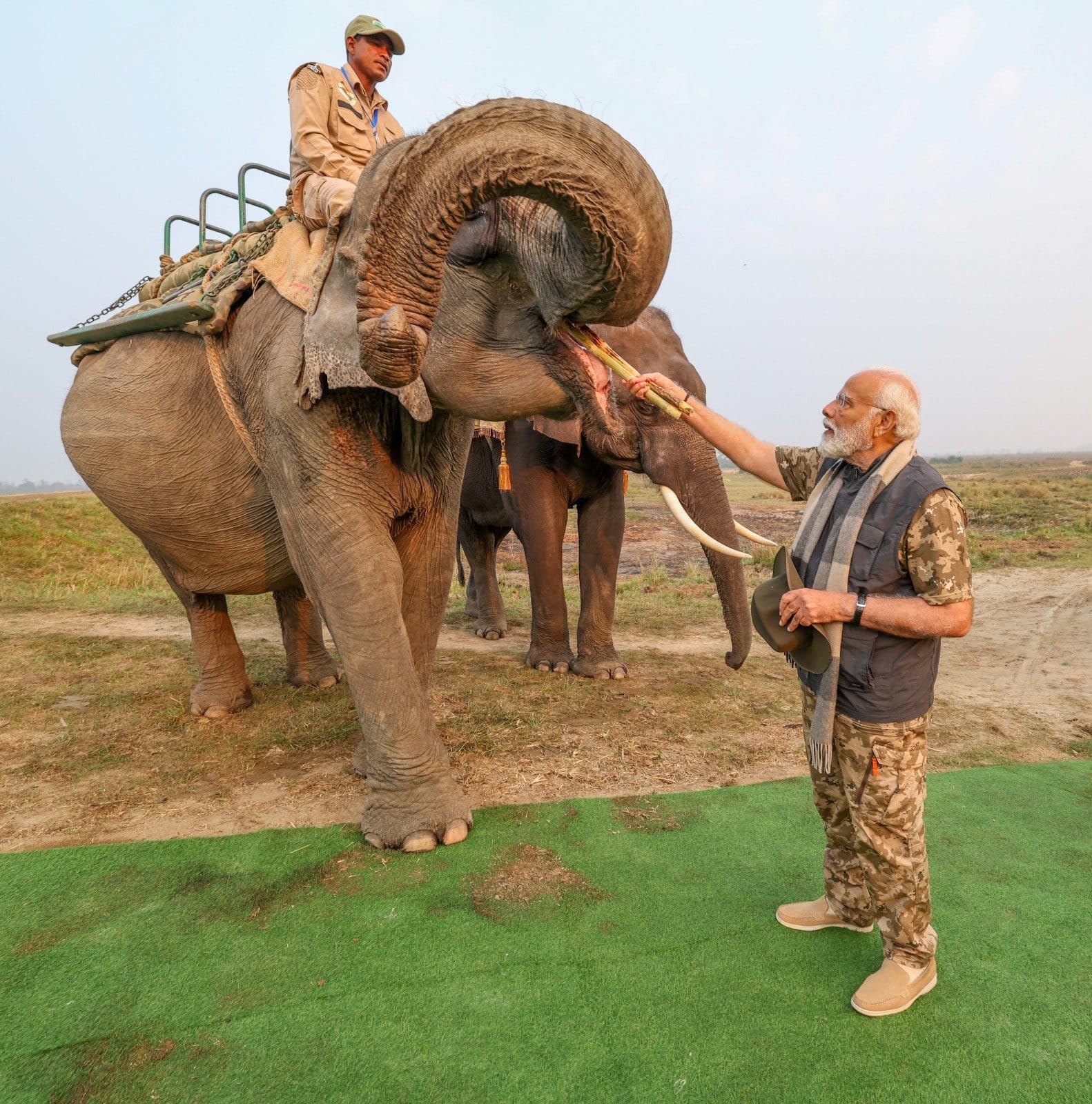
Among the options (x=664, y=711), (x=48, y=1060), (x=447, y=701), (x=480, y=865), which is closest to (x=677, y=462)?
(x=664, y=711)

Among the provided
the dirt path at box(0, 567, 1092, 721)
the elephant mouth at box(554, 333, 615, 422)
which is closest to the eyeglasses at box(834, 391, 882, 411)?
the elephant mouth at box(554, 333, 615, 422)

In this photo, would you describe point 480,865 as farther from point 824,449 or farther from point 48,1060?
point 824,449

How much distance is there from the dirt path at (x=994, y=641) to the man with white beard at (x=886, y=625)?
12.6 feet

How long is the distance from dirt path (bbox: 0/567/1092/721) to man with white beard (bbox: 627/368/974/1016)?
12.6ft

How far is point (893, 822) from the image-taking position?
8.35 ft

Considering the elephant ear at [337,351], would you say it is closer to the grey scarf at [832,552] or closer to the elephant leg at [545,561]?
the grey scarf at [832,552]

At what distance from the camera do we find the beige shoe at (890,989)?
8.25 ft

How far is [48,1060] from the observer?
233 centimetres

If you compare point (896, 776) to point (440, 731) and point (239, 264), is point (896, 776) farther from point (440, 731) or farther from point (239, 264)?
point (239, 264)

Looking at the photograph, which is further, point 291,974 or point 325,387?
point 325,387

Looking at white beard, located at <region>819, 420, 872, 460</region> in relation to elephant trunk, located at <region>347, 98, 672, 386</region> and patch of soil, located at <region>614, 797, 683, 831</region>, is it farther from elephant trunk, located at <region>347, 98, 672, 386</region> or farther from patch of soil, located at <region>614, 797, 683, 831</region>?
patch of soil, located at <region>614, 797, 683, 831</region>

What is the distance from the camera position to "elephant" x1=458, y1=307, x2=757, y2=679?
571 centimetres

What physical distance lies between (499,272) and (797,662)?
1.78 m

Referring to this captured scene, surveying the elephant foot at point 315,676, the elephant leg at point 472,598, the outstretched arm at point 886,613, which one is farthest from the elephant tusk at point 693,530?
the elephant leg at point 472,598
